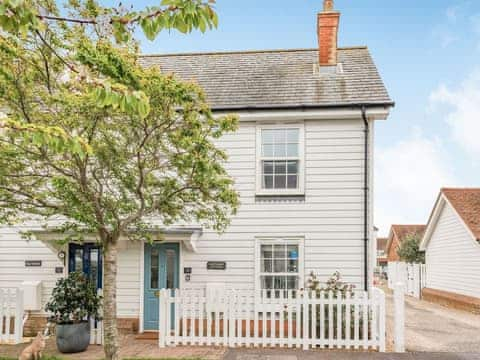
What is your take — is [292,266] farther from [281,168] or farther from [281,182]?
[281,168]

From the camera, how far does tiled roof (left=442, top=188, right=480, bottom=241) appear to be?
721 inches

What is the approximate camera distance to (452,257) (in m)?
21.0

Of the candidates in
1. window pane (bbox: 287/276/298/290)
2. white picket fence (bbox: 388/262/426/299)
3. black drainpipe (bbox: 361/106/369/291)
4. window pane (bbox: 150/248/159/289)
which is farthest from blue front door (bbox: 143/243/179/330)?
white picket fence (bbox: 388/262/426/299)

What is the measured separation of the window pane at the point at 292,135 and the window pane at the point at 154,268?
4.55 m

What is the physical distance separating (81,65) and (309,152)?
6.69 meters

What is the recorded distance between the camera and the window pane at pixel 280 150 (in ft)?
41.0

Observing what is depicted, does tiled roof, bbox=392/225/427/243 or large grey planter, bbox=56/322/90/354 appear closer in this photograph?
large grey planter, bbox=56/322/90/354

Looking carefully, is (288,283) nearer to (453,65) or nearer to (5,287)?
(5,287)

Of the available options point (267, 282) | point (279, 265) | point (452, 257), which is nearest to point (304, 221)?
point (279, 265)

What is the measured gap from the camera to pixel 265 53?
52.6 feet

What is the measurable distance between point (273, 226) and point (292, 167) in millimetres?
1603

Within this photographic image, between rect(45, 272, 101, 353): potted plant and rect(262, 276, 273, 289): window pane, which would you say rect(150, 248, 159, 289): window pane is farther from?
rect(262, 276, 273, 289): window pane

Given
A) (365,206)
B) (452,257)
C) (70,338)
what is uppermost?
(365,206)

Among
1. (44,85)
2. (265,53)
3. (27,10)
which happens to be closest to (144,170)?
(44,85)
